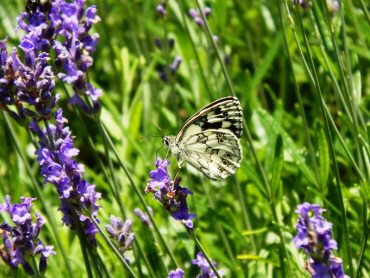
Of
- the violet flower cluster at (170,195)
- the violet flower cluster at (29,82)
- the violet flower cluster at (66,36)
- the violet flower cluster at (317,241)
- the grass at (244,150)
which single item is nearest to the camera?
the violet flower cluster at (317,241)

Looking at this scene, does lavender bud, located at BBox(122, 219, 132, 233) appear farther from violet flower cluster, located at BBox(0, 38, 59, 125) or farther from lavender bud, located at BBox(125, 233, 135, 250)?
violet flower cluster, located at BBox(0, 38, 59, 125)

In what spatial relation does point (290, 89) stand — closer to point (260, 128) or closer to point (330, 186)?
point (260, 128)

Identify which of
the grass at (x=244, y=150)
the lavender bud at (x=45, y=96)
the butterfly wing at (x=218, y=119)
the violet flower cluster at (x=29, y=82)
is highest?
the violet flower cluster at (x=29, y=82)

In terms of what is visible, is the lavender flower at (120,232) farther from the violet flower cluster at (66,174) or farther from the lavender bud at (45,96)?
the lavender bud at (45,96)

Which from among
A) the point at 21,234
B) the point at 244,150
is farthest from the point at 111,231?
the point at 244,150

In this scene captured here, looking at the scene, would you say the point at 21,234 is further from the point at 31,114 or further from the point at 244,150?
the point at 244,150

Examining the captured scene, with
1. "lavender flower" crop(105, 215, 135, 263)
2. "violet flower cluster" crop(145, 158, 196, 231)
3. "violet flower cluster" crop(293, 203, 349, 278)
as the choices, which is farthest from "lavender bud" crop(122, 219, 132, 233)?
"violet flower cluster" crop(293, 203, 349, 278)

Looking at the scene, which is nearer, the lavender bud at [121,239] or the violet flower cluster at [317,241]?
the violet flower cluster at [317,241]

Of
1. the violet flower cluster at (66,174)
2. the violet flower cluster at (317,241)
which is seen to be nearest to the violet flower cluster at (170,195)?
the violet flower cluster at (66,174)
